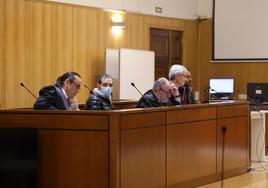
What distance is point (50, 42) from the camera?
983 centimetres

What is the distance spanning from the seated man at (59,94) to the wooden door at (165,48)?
246 inches

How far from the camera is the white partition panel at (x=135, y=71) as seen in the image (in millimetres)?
10609

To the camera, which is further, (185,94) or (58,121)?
(185,94)

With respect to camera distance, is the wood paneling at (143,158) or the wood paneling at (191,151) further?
the wood paneling at (191,151)

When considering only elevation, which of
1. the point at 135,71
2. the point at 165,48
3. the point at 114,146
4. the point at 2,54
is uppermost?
the point at 165,48

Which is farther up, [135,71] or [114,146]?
[135,71]

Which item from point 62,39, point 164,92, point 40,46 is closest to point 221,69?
point 62,39

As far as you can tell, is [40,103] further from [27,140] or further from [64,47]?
[64,47]

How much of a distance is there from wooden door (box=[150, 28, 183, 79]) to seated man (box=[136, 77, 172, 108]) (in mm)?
5610

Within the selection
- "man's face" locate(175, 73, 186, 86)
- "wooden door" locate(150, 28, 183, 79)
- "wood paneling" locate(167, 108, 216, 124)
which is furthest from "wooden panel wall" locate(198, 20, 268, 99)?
"wood paneling" locate(167, 108, 216, 124)

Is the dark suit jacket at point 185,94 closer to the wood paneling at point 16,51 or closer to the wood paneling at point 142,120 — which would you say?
the wood paneling at point 142,120

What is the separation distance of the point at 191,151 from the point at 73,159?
173cm

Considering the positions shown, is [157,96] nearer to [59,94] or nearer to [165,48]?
[59,94]

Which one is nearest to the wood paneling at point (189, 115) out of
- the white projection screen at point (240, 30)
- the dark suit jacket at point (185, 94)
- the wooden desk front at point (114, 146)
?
the wooden desk front at point (114, 146)
